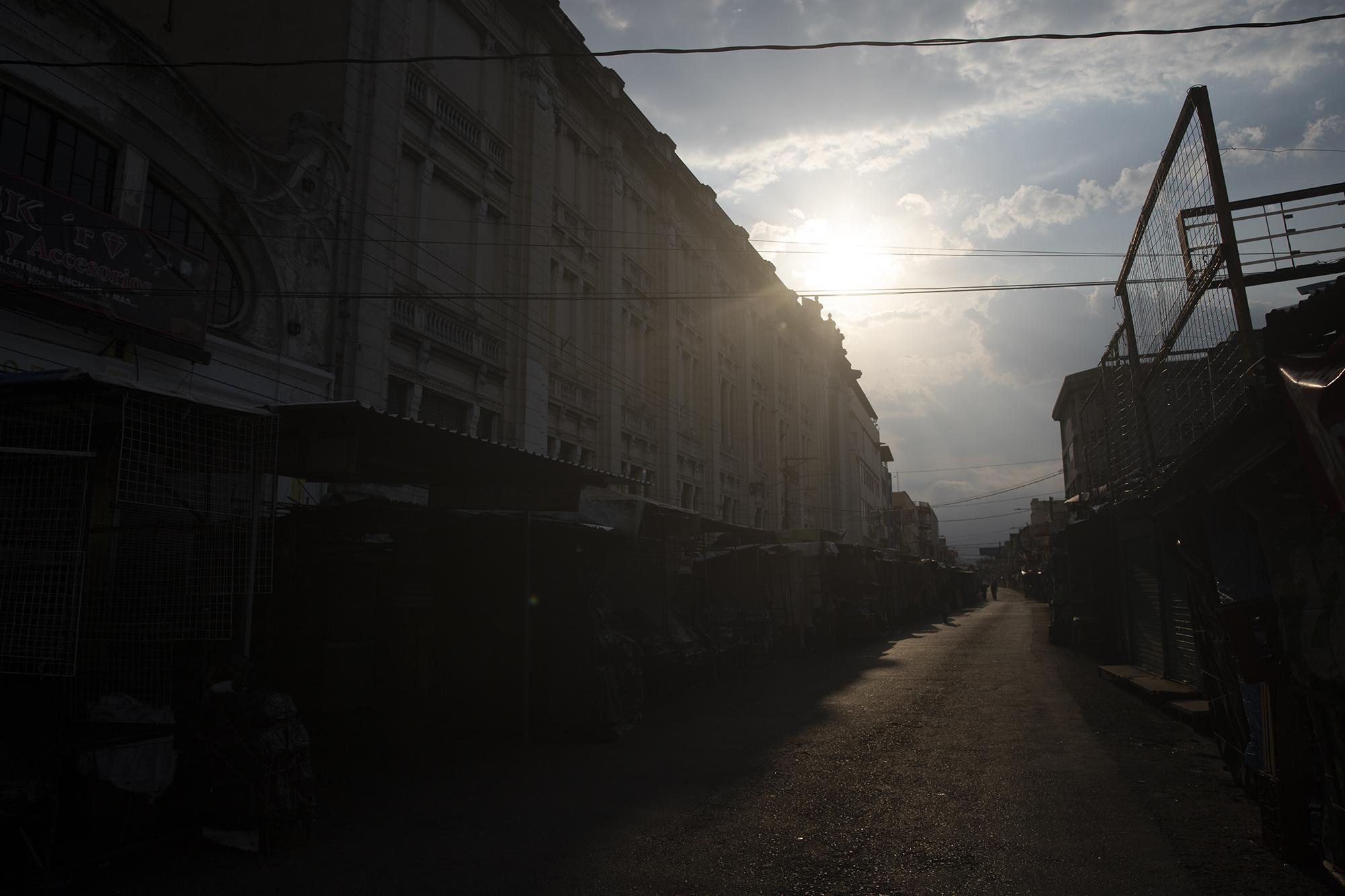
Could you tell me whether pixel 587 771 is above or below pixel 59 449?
below

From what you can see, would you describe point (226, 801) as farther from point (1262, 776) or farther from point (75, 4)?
point (75, 4)

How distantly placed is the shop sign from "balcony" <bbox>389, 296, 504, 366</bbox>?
405cm

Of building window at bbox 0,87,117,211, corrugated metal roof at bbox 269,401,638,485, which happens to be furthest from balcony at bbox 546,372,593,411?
building window at bbox 0,87,117,211

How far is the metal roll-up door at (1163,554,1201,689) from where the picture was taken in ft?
39.9

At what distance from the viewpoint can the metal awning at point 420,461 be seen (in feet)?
24.9

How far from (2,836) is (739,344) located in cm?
3259

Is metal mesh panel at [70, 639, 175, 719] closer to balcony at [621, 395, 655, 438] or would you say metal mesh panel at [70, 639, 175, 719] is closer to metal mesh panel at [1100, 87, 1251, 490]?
metal mesh panel at [1100, 87, 1251, 490]

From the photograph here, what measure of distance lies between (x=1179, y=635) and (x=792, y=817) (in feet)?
32.0

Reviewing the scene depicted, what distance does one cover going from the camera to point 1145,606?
15414 mm

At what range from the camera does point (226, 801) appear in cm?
551

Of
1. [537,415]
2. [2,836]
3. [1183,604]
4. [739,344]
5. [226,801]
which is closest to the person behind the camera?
[2,836]

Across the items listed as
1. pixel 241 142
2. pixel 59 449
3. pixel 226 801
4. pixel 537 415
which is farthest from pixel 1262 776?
pixel 537 415

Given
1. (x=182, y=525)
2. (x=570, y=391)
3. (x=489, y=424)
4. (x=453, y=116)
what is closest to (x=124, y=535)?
(x=182, y=525)

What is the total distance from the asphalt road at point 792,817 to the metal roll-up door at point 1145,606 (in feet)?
13.3
